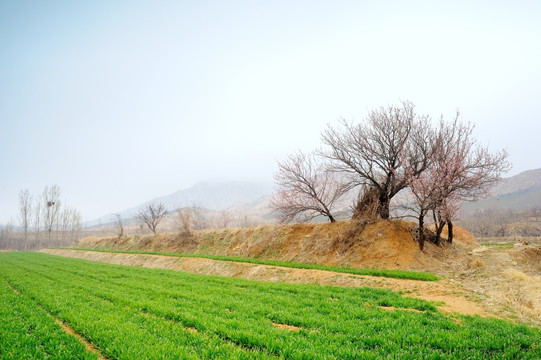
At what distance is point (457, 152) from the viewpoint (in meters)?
17.6

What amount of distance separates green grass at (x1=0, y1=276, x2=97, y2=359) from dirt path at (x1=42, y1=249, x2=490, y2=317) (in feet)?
33.4

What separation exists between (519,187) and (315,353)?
830 ft

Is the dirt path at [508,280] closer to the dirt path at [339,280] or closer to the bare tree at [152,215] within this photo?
the dirt path at [339,280]

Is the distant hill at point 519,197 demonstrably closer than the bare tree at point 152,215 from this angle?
No

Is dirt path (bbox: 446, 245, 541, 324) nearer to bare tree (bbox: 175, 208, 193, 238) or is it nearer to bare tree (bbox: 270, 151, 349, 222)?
bare tree (bbox: 270, 151, 349, 222)

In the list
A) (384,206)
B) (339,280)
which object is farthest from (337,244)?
(339,280)

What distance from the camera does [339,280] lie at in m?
14.6

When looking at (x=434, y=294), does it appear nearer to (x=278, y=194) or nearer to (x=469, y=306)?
(x=469, y=306)

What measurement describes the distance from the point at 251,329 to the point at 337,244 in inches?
619

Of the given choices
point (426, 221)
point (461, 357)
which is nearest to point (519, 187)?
point (426, 221)

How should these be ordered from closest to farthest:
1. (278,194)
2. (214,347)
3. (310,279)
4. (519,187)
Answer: (214,347) → (310,279) → (278,194) → (519,187)

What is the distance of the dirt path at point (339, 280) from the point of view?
9.80 meters

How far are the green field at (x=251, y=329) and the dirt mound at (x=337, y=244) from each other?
817cm

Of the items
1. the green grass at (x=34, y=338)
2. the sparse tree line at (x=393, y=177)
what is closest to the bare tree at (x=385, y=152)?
the sparse tree line at (x=393, y=177)
